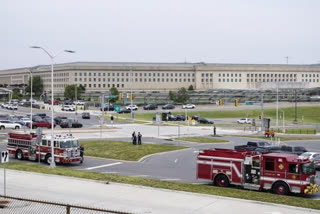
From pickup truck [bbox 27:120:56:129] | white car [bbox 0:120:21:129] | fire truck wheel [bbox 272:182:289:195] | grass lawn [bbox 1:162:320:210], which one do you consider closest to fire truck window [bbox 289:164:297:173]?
fire truck wheel [bbox 272:182:289:195]

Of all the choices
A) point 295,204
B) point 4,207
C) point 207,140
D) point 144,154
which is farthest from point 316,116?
point 4,207

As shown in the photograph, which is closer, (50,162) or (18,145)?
(50,162)

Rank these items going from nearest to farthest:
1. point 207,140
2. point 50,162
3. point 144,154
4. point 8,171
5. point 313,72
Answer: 1. point 8,171
2. point 50,162
3. point 144,154
4. point 207,140
5. point 313,72

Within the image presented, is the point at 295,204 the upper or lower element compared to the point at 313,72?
lower

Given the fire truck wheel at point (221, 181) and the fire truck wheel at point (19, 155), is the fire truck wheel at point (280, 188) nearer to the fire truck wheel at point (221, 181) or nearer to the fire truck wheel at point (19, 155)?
the fire truck wheel at point (221, 181)

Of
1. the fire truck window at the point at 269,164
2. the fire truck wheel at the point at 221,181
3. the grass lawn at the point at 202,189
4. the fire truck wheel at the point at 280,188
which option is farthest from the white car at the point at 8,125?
the fire truck wheel at the point at 280,188

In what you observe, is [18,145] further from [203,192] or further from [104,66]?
[104,66]

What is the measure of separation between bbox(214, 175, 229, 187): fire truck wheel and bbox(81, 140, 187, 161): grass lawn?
12.9m

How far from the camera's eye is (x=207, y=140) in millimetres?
55531

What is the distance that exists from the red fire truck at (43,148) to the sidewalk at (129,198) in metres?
7.95

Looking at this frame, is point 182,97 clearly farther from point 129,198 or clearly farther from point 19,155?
point 129,198

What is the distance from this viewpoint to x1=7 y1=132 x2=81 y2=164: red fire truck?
34000 millimetres

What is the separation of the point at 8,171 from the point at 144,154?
13937 mm

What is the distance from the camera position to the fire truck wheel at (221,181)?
25.4 metres
